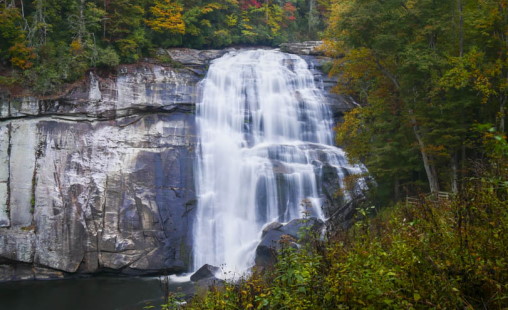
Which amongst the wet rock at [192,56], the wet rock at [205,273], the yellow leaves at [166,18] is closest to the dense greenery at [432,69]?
the wet rock at [205,273]

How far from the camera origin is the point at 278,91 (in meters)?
21.0

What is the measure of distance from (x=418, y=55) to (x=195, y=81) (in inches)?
465

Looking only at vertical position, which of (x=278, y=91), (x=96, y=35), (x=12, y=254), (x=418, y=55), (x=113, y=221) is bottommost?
(x=12, y=254)

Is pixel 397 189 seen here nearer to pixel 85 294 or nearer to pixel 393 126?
pixel 393 126

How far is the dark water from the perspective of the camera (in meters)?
12.7

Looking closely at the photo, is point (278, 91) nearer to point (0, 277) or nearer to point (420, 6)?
point (420, 6)

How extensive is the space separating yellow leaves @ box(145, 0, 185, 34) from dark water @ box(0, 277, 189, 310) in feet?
45.1

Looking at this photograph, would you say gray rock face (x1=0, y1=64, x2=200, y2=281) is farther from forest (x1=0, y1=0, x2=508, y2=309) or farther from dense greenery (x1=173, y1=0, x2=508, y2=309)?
dense greenery (x1=173, y1=0, x2=508, y2=309)

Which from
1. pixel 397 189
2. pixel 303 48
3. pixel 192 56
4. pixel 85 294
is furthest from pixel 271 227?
pixel 303 48

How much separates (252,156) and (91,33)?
9.78 m

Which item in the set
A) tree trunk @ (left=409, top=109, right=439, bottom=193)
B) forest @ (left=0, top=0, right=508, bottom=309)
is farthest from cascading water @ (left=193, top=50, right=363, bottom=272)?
tree trunk @ (left=409, top=109, right=439, bottom=193)

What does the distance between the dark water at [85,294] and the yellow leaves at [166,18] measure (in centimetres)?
1375

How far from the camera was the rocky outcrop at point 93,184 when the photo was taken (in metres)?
15.5

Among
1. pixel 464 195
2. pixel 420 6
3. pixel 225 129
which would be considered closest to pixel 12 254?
pixel 225 129
